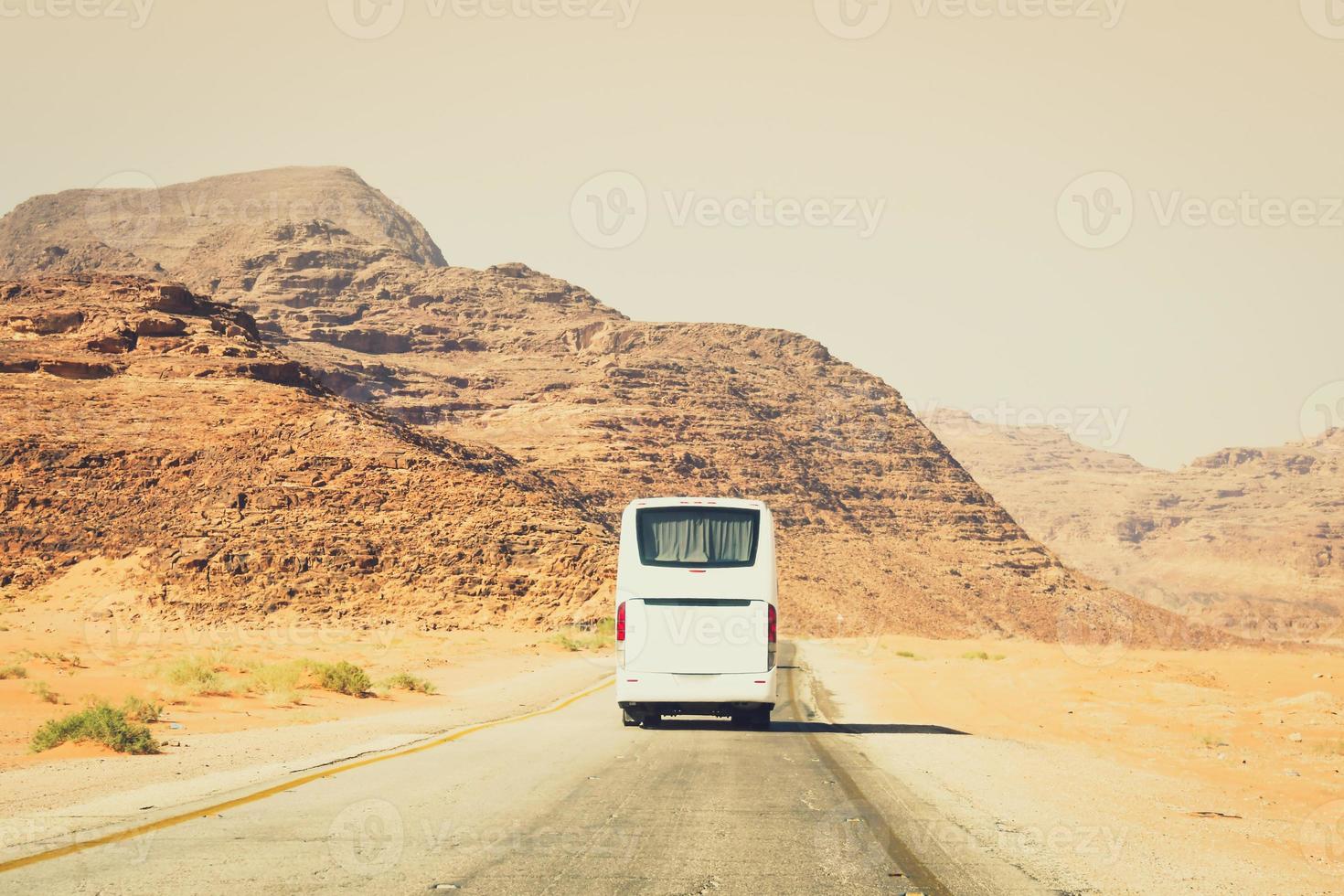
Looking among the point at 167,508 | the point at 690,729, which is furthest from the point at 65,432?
the point at 690,729

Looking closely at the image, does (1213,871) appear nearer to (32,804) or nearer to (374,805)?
(374,805)

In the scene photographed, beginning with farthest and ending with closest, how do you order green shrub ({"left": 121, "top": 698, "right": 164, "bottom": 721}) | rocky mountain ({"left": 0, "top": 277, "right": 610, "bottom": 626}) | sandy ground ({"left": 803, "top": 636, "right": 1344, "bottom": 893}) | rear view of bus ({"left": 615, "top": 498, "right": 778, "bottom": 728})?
rocky mountain ({"left": 0, "top": 277, "right": 610, "bottom": 626})
green shrub ({"left": 121, "top": 698, "right": 164, "bottom": 721})
rear view of bus ({"left": 615, "top": 498, "right": 778, "bottom": 728})
sandy ground ({"left": 803, "top": 636, "right": 1344, "bottom": 893})

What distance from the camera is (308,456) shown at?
6862cm

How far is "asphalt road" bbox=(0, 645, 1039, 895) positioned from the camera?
289 inches

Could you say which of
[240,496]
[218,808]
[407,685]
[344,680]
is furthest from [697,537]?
[240,496]

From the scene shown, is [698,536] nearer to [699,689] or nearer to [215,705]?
[699,689]

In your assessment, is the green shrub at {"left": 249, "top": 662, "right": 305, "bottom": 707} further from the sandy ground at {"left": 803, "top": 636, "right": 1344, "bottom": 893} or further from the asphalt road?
the asphalt road

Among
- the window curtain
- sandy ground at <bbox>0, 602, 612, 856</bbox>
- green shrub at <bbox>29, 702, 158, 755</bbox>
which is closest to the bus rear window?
the window curtain

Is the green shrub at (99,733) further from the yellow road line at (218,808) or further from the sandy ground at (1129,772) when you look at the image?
the sandy ground at (1129,772)

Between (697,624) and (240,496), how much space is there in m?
54.2

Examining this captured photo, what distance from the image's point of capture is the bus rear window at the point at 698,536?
1728 centimetres

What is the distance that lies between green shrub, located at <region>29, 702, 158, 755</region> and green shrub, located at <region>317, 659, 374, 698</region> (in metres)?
11.1

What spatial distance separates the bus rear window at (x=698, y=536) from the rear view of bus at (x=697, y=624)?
0.02m

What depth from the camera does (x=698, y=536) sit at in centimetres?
1748
